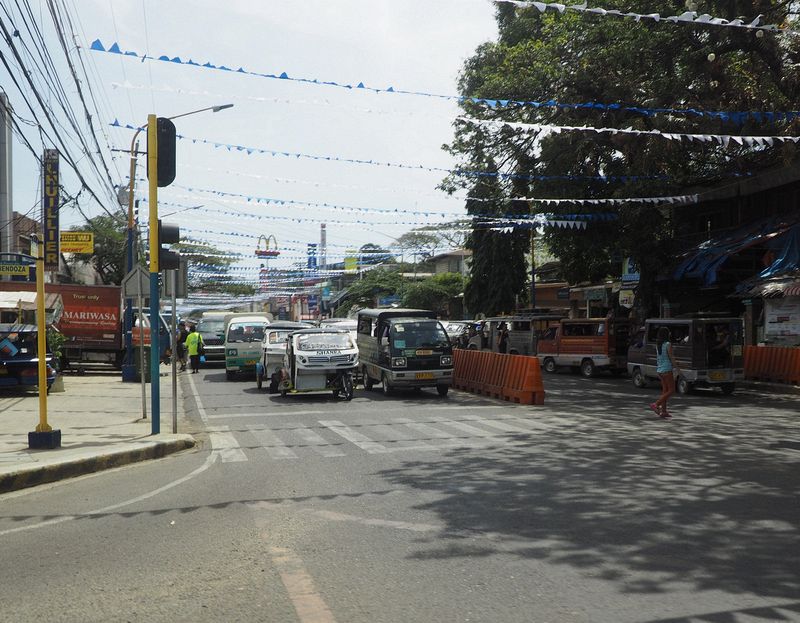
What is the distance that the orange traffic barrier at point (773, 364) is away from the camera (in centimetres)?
2194

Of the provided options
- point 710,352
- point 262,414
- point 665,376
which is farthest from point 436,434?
point 710,352

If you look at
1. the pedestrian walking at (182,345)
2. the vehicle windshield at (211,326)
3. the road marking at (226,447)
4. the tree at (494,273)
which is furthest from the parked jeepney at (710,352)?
the tree at (494,273)

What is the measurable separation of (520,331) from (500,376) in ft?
47.0

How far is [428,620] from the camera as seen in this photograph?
450 centimetres

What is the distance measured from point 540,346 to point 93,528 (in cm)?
2577

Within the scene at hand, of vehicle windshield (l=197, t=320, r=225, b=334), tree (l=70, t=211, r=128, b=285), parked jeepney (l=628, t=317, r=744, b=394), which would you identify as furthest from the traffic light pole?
tree (l=70, t=211, r=128, b=285)

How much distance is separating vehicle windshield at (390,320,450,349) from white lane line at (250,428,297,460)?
6854 mm

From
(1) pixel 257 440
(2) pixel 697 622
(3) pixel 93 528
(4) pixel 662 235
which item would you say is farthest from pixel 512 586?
(4) pixel 662 235

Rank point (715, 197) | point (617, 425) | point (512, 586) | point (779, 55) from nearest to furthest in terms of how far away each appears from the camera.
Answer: point (512, 586)
point (617, 425)
point (779, 55)
point (715, 197)

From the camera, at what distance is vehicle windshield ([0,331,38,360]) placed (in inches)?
707

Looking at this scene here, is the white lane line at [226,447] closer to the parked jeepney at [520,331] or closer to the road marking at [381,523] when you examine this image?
the road marking at [381,523]

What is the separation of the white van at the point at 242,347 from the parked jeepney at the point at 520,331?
11.6 m

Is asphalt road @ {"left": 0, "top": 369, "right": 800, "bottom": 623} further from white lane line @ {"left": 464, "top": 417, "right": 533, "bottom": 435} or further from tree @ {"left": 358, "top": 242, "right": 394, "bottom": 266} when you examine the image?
tree @ {"left": 358, "top": 242, "right": 394, "bottom": 266}

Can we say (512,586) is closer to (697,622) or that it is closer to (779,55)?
(697,622)
